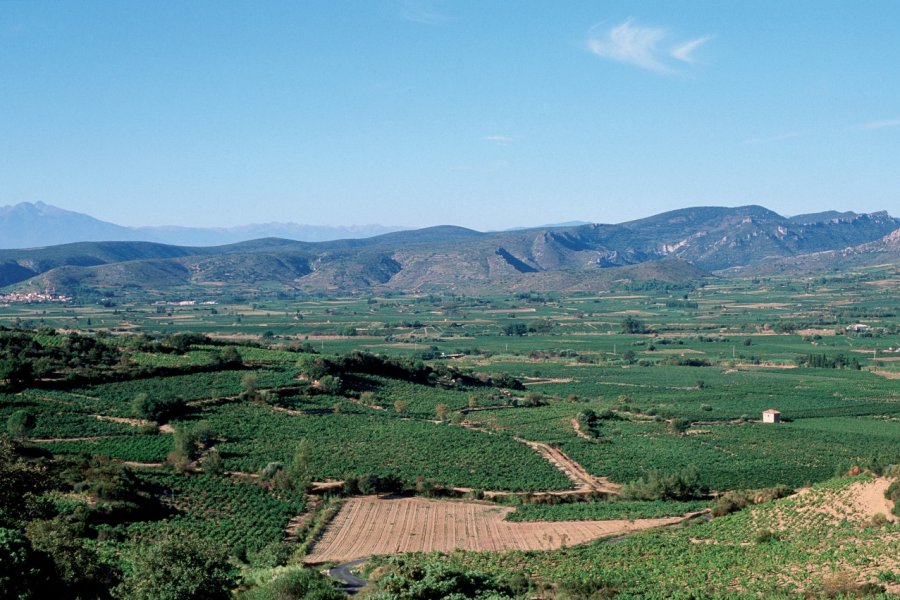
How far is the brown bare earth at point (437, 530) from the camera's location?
119ft

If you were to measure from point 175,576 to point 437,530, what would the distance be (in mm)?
17003

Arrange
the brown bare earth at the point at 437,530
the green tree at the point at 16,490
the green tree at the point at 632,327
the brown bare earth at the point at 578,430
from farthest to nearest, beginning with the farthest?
the green tree at the point at 632,327 → the brown bare earth at the point at 578,430 → the brown bare earth at the point at 437,530 → the green tree at the point at 16,490

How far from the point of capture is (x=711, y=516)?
40.4 m

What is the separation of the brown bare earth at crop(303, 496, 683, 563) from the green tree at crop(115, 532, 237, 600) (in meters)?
9.17

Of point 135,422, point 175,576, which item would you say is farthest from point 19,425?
point 175,576

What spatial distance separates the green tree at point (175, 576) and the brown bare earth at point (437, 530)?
917 cm

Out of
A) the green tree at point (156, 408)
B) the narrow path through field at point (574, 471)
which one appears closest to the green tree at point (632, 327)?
the narrow path through field at point (574, 471)

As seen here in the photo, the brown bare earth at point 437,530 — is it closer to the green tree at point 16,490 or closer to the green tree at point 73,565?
the green tree at point 73,565

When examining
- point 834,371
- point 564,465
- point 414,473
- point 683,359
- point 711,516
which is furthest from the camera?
point 683,359

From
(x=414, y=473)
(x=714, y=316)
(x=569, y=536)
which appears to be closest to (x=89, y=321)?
(x=714, y=316)

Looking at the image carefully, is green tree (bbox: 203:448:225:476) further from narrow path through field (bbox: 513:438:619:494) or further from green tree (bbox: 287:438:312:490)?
narrow path through field (bbox: 513:438:619:494)

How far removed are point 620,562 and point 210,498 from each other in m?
19.4

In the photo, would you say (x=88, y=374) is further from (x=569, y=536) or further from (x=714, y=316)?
(x=714, y=316)

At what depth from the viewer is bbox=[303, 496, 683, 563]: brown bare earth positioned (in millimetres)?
36406
